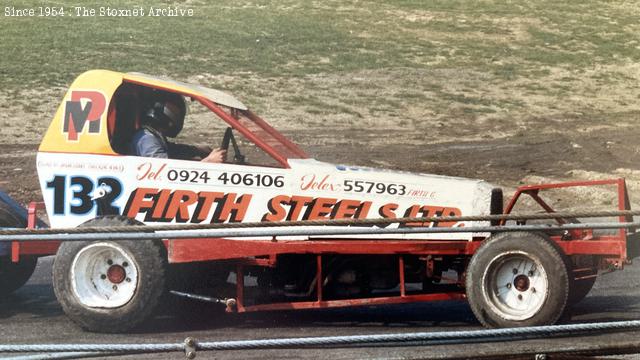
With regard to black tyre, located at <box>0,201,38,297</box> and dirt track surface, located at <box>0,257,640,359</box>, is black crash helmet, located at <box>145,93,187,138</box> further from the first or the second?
black tyre, located at <box>0,201,38,297</box>

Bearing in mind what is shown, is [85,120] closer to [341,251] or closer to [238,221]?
[238,221]

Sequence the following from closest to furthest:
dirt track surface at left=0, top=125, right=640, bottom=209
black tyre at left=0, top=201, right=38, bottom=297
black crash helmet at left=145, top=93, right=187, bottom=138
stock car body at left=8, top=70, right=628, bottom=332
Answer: stock car body at left=8, top=70, right=628, bottom=332 < black crash helmet at left=145, top=93, right=187, bottom=138 < black tyre at left=0, top=201, right=38, bottom=297 < dirt track surface at left=0, top=125, right=640, bottom=209

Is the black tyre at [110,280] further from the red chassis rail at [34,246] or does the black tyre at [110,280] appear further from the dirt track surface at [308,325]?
the red chassis rail at [34,246]

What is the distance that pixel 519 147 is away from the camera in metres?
17.7

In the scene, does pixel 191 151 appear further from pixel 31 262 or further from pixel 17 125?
pixel 17 125

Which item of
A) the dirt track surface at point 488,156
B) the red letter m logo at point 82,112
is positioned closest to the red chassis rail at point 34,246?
the red letter m logo at point 82,112

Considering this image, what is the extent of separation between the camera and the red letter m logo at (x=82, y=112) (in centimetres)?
819

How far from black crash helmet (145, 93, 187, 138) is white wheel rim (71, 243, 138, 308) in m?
1.16

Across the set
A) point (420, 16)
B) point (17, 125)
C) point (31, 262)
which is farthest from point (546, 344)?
point (420, 16)

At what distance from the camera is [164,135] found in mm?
8617

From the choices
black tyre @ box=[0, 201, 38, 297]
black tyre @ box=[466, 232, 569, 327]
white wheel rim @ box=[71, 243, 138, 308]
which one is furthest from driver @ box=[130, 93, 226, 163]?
black tyre @ box=[466, 232, 569, 327]

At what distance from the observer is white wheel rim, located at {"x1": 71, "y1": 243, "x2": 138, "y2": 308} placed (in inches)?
306

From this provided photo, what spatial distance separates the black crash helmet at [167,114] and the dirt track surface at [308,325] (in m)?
1.38

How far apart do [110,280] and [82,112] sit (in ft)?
4.05
